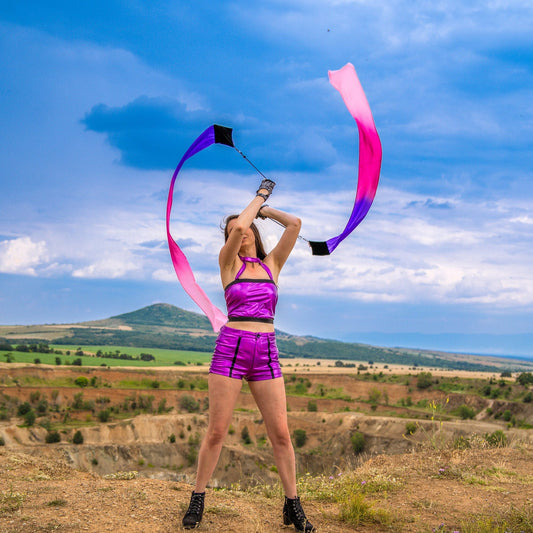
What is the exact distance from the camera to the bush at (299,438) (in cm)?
5700

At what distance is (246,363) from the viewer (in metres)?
5.25

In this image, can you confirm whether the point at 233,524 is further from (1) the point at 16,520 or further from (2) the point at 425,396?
(2) the point at 425,396

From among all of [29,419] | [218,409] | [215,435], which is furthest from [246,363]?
[29,419]

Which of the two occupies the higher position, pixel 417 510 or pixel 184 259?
pixel 184 259

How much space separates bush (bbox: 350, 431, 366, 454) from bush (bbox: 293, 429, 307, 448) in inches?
273

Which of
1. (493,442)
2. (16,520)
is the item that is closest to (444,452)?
(493,442)

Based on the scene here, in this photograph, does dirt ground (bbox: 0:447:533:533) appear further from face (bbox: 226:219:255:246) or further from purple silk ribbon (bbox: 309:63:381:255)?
purple silk ribbon (bbox: 309:63:381:255)

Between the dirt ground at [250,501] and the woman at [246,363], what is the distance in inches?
21.0

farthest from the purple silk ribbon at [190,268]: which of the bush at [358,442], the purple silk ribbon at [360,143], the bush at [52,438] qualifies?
the bush at [358,442]

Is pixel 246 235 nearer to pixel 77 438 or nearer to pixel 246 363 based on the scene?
pixel 246 363

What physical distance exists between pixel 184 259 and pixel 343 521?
11.7 feet

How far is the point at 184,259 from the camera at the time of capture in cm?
702

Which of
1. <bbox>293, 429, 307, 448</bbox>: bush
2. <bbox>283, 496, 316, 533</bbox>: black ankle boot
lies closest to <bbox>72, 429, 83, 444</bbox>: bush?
<bbox>293, 429, 307, 448</bbox>: bush

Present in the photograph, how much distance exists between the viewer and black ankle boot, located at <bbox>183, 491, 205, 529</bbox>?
5.38 m
